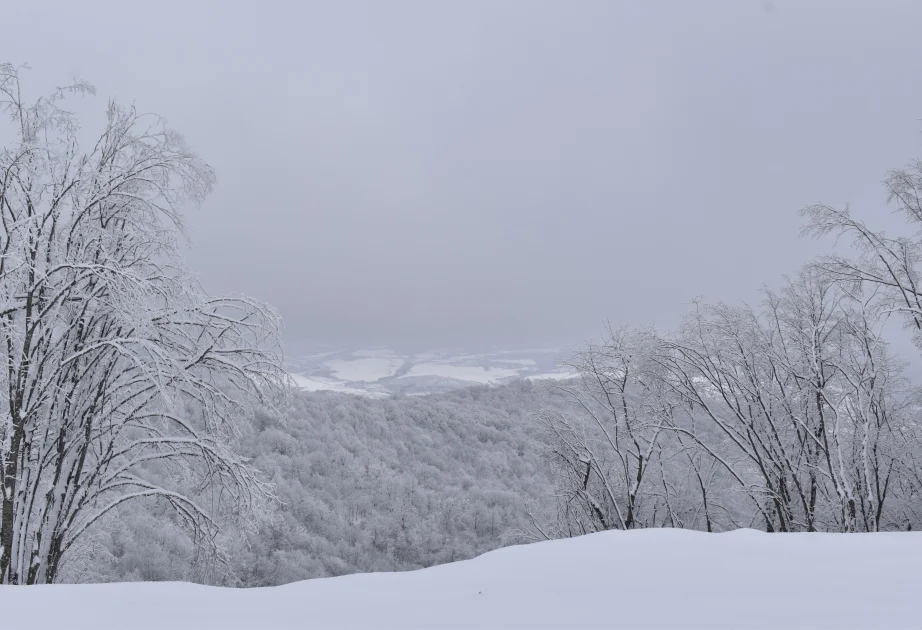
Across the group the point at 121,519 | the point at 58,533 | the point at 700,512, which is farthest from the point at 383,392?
the point at 58,533

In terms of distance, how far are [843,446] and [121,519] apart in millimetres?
21183

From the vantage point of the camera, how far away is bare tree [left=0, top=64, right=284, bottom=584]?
567 cm

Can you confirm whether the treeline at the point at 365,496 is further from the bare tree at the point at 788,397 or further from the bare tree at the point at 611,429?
the bare tree at the point at 788,397

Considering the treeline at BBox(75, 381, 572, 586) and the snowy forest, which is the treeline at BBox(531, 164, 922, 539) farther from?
the treeline at BBox(75, 381, 572, 586)

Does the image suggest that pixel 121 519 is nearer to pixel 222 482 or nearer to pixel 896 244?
pixel 222 482

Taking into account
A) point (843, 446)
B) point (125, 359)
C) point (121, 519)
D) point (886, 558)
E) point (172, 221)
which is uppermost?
point (172, 221)

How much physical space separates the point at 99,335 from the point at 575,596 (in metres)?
6.73

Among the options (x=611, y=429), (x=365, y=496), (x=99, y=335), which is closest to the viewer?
(x=99, y=335)

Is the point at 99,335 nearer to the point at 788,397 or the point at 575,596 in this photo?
the point at 575,596

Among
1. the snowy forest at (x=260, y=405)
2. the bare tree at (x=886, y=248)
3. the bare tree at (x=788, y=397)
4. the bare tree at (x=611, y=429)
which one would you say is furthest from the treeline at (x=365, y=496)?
the bare tree at (x=886, y=248)

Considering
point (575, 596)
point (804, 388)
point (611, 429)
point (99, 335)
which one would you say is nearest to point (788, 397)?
point (804, 388)

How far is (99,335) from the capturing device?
21.9ft

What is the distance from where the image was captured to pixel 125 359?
668 cm

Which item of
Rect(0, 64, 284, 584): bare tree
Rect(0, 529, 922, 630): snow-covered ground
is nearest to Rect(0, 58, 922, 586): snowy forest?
Rect(0, 64, 284, 584): bare tree
